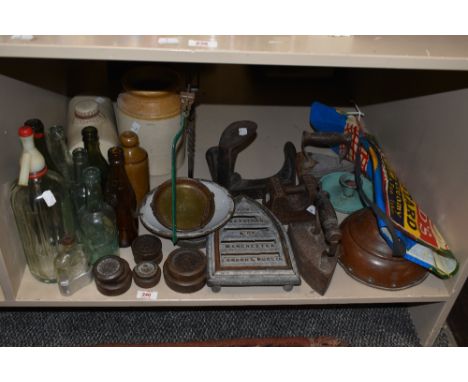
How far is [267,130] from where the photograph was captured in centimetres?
138

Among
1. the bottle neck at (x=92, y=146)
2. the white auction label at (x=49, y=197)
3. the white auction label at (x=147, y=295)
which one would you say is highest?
the bottle neck at (x=92, y=146)

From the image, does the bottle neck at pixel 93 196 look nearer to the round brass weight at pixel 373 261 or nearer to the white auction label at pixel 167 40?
the white auction label at pixel 167 40

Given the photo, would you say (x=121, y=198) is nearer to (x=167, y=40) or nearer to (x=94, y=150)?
(x=94, y=150)

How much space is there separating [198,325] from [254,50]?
74cm

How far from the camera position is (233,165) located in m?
1.14

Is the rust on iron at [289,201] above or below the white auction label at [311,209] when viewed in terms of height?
above

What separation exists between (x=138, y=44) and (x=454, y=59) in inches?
18.6

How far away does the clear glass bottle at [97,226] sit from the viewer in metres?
0.95

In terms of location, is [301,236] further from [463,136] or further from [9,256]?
[9,256]

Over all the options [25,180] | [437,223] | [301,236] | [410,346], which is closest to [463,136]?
[437,223]

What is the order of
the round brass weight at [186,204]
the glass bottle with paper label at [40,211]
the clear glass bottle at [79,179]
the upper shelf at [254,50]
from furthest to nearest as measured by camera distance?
the round brass weight at [186,204] < the clear glass bottle at [79,179] < the glass bottle with paper label at [40,211] < the upper shelf at [254,50]

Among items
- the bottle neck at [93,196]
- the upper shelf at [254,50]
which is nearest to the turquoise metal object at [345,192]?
the upper shelf at [254,50]

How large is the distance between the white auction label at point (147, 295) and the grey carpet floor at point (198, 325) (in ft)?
0.80

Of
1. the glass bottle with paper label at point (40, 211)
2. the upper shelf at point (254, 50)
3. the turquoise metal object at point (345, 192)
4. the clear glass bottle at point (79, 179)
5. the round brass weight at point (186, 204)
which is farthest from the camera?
the turquoise metal object at point (345, 192)
